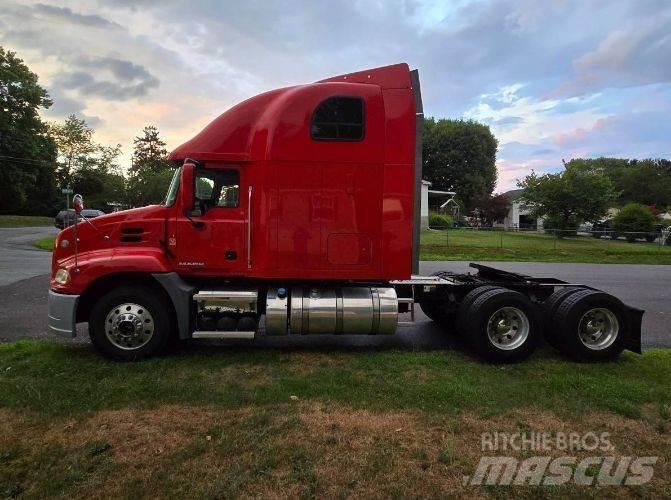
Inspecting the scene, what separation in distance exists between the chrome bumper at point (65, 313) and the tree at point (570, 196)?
34.3 meters

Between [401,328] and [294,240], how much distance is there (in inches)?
108

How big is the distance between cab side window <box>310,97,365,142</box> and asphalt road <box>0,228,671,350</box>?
283 cm

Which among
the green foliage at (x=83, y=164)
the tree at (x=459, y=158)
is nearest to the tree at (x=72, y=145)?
the green foliage at (x=83, y=164)

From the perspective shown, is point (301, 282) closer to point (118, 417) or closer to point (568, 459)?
point (118, 417)

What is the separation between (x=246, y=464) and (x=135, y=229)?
3555 mm

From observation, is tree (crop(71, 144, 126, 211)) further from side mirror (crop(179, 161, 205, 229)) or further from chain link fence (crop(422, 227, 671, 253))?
side mirror (crop(179, 161, 205, 229))

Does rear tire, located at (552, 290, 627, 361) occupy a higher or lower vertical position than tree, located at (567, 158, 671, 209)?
lower

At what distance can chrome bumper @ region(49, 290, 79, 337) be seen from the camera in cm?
534

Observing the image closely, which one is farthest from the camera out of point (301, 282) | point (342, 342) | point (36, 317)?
point (36, 317)

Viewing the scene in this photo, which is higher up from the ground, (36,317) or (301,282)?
(301,282)

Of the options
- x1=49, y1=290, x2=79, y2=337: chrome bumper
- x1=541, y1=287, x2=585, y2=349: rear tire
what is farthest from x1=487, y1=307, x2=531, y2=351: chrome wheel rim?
x1=49, y1=290, x2=79, y2=337: chrome bumper

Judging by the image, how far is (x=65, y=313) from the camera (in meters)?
5.35

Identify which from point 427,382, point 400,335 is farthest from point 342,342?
point 427,382

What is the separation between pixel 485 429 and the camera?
3828 millimetres
